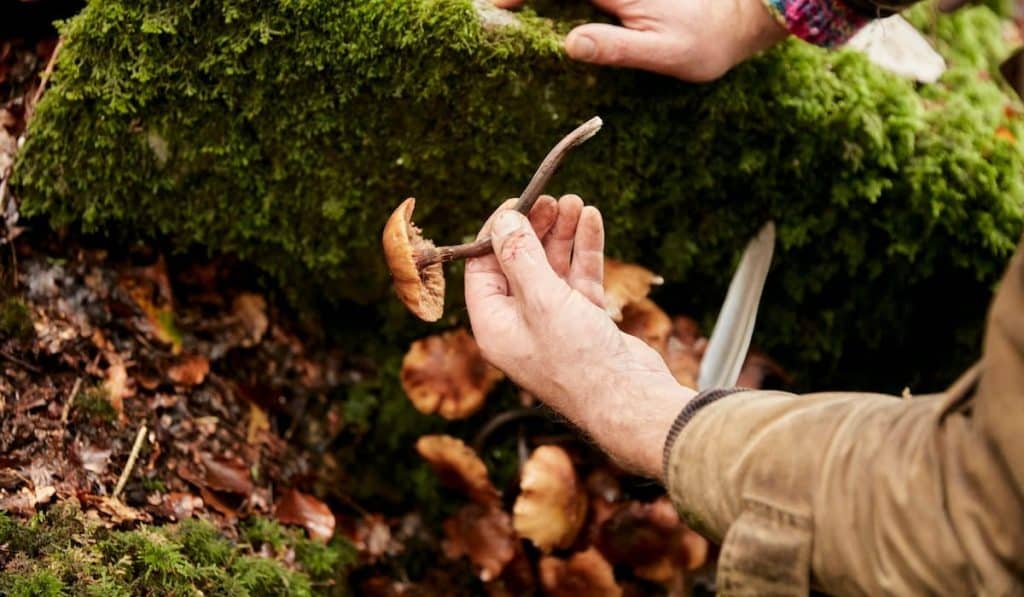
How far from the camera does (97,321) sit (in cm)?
283

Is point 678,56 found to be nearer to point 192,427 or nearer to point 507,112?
point 507,112

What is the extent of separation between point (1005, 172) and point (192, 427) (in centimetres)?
313

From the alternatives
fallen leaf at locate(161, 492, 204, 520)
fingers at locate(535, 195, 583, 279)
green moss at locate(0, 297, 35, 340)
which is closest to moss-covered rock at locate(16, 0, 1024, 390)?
green moss at locate(0, 297, 35, 340)

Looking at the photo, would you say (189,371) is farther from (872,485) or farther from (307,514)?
(872,485)

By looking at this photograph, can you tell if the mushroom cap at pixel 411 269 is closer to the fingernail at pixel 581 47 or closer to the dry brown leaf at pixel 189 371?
the fingernail at pixel 581 47

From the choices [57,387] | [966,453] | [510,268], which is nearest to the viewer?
[966,453]

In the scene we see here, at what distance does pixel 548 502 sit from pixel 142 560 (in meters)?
1.38

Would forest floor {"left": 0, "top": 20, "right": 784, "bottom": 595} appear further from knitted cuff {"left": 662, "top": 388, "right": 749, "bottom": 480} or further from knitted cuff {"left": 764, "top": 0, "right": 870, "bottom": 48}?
knitted cuff {"left": 764, "top": 0, "right": 870, "bottom": 48}

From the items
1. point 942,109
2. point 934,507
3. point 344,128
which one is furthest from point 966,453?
point 942,109

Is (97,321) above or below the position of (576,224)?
below

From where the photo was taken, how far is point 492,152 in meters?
2.93

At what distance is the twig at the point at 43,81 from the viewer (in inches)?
106

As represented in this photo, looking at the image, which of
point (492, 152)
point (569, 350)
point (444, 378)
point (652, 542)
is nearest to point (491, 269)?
point (569, 350)

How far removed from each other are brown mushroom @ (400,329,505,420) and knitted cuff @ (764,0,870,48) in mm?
1634
